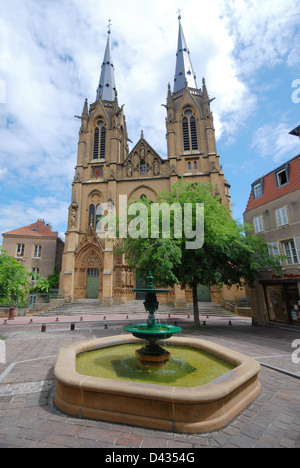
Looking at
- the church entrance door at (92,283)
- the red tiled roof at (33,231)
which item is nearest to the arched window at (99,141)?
the red tiled roof at (33,231)

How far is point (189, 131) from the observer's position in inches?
1283

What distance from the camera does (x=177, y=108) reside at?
33.7 meters

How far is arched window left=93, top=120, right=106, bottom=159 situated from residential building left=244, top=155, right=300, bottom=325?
24.4 m

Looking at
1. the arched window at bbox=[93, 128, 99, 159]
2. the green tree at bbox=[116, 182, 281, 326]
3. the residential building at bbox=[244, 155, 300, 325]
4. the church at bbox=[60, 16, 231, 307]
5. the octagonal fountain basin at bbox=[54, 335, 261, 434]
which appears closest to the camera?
the octagonal fountain basin at bbox=[54, 335, 261, 434]

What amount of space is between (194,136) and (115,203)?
14.8 metres

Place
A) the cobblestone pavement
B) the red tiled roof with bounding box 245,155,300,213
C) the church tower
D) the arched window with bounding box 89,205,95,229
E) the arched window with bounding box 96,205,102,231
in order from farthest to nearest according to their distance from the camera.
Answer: the arched window with bounding box 89,205,95,229
the arched window with bounding box 96,205,102,231
the church tower
the red tiled roof with bounding box 245,155,300,213
the cobblestone pavement

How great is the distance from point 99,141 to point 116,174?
22.1 feet

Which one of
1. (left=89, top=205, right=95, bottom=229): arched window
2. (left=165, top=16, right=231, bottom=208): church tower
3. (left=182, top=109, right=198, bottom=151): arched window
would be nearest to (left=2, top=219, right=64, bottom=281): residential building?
(left=89, top=205, right=95, bottom=229): arched window

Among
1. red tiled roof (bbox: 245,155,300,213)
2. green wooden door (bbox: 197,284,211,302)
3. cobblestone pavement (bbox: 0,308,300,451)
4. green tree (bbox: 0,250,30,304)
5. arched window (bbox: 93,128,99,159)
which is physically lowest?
cobblestone pavement (bbox: 0,308,300,451)

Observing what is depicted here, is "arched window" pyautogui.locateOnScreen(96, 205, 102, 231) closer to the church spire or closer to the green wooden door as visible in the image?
the green wooden door

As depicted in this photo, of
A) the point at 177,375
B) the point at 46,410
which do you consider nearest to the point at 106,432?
the point at 46,410

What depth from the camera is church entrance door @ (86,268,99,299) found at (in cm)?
2825

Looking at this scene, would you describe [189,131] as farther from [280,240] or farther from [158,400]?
[158,400]

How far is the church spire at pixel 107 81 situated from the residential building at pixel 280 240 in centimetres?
3255
